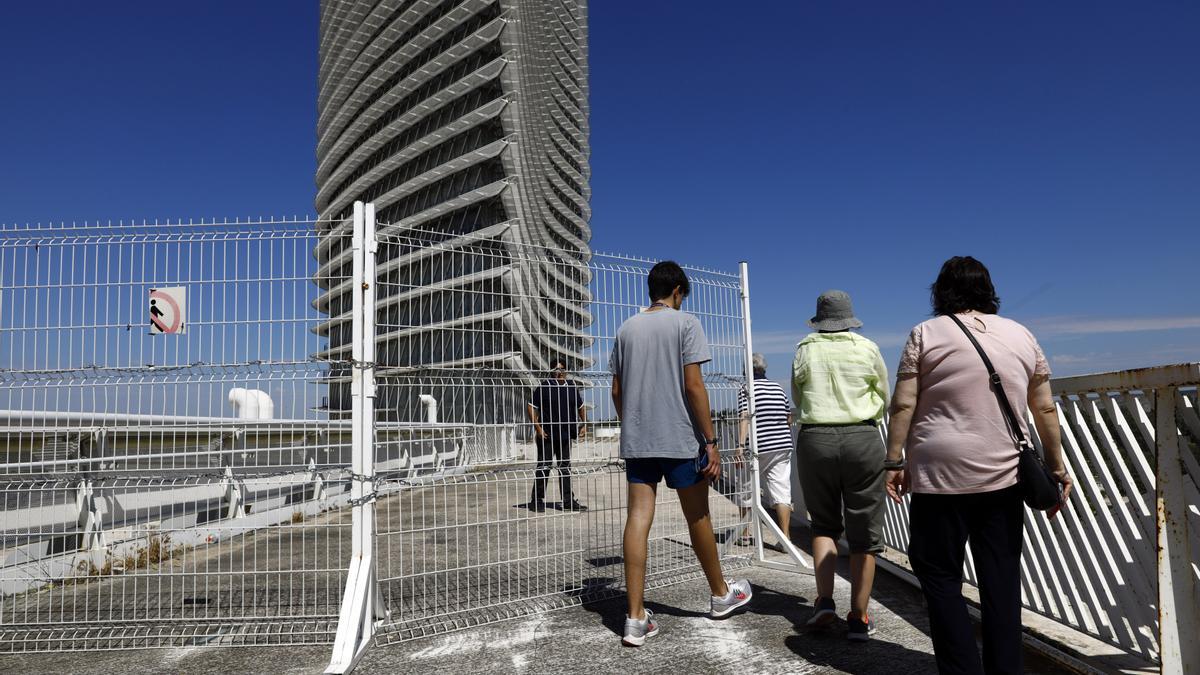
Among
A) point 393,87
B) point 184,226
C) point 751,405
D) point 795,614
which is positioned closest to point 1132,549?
point 795,614

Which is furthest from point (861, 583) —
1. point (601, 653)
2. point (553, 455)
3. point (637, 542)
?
point (553, 455)

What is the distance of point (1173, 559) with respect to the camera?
286 cm

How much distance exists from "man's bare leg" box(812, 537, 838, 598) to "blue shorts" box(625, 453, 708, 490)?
2.52ft

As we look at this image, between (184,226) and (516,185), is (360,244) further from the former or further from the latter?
(516,185)

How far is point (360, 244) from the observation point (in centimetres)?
407

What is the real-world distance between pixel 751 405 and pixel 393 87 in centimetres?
6008

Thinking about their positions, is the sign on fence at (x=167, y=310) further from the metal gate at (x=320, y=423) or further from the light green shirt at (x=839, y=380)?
the light green shirt at (x=839, y=380)

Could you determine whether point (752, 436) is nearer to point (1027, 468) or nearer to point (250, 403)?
point (1027, 468)

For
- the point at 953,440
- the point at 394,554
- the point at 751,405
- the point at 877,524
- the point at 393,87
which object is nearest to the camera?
the point at 953,440

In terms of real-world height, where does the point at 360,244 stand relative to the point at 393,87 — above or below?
below

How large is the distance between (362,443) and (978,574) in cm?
305

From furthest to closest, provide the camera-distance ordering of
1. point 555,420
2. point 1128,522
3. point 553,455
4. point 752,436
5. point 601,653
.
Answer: point 752,436
point 555,420
point 553,455
point 601,653
point 1128,522

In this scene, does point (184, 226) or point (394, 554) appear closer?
point (184, 226)

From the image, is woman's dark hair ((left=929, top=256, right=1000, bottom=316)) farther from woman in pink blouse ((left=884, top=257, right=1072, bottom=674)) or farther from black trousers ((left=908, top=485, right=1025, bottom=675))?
black trousers ((left=908, top=485, right=1025, bottom=675))
